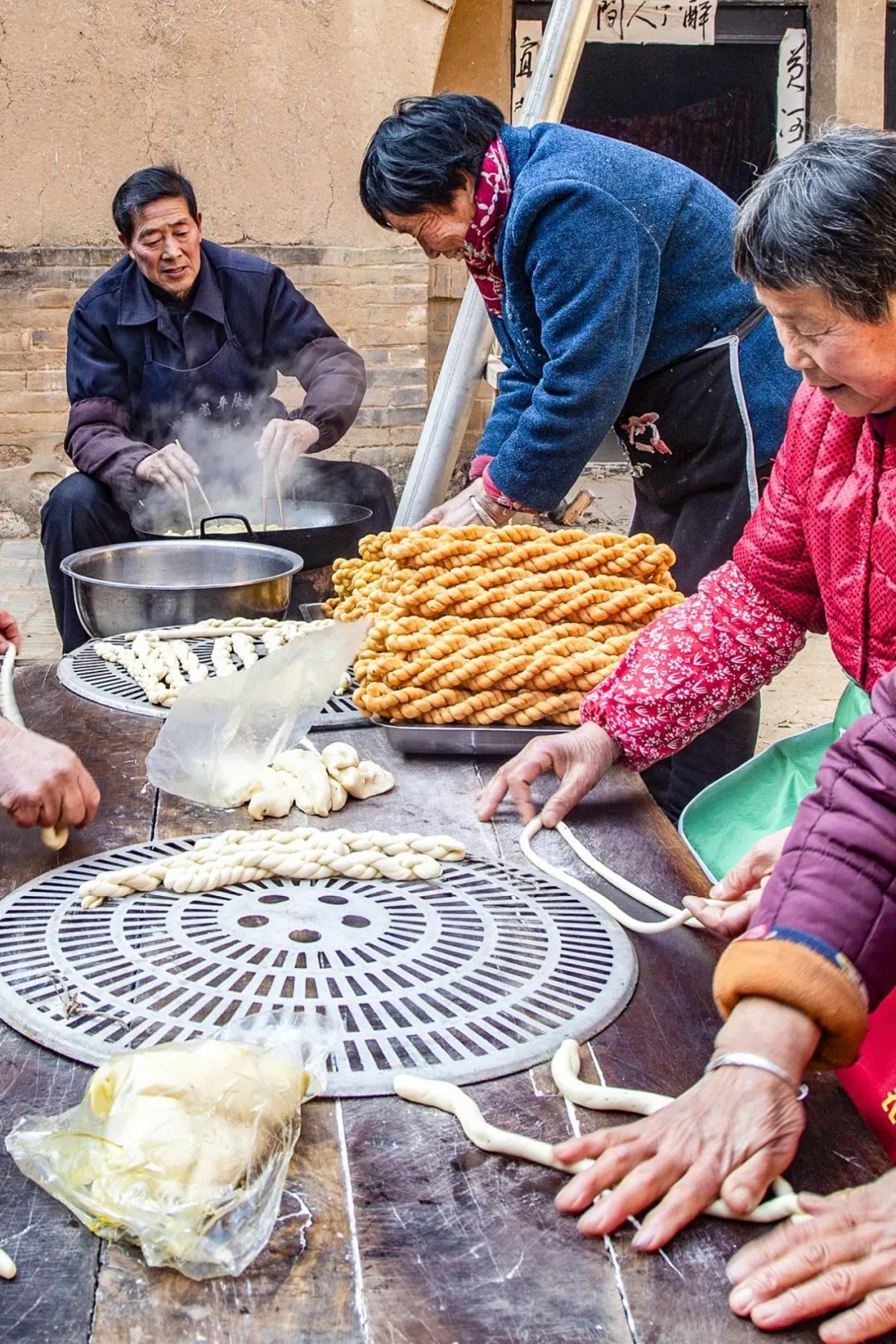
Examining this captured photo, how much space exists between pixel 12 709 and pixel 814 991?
1.47 metres

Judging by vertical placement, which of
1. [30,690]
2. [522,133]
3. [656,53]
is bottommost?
[30,690]

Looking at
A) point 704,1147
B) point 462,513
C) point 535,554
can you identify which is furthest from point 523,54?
point 704,1147

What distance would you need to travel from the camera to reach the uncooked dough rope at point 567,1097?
0.97m

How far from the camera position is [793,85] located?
24.4 feet

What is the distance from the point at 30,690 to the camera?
2.36 metres

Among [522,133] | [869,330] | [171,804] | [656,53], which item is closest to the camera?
[869,330]

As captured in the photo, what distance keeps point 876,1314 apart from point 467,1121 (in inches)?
13.3

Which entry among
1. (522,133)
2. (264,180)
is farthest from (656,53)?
(522,133)

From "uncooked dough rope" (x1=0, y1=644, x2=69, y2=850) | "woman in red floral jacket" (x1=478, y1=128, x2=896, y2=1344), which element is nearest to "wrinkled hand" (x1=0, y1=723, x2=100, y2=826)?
"uncooked dough rope" (x1=0, y1=644, x2=69, y2=850)

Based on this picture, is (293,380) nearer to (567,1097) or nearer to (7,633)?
(7,633)

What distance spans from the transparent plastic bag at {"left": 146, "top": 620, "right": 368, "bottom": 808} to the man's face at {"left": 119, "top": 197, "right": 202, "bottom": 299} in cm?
288

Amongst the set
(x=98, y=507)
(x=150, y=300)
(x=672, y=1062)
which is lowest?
(x=98, y=507)

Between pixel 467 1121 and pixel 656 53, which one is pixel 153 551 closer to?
pixel 467 1121

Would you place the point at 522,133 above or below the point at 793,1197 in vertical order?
above
